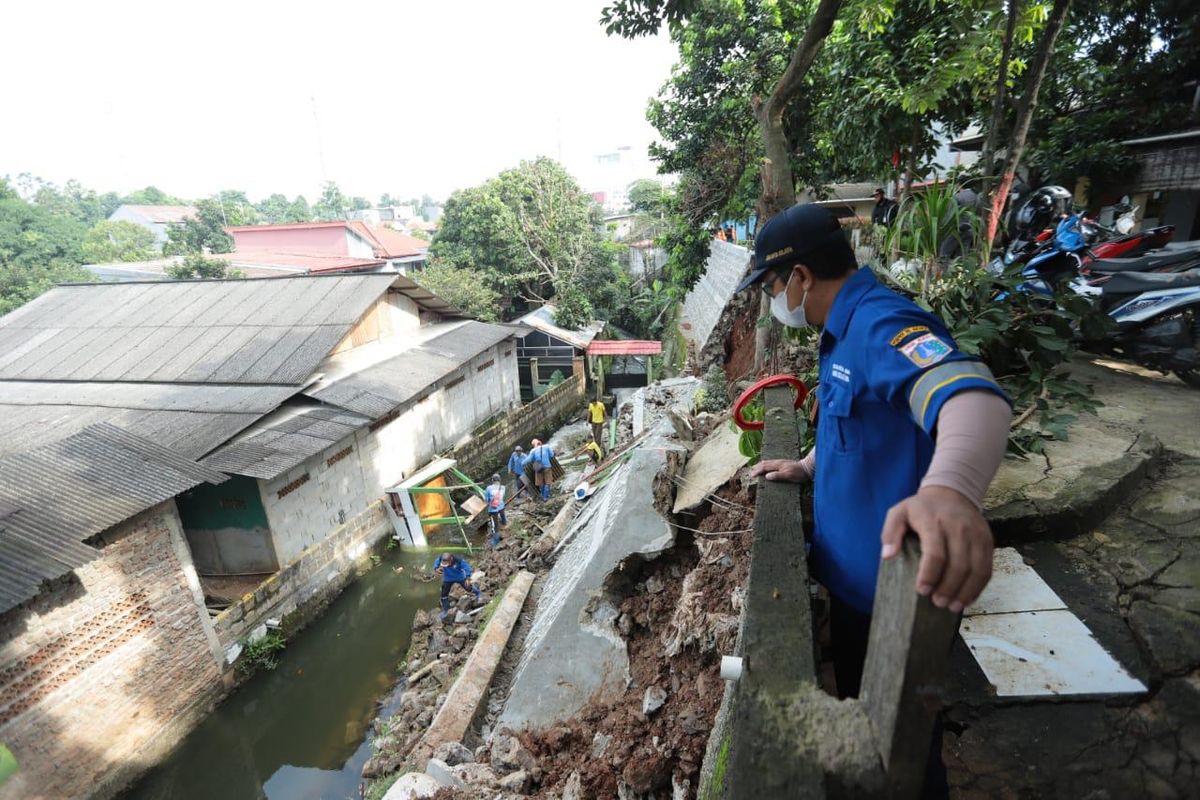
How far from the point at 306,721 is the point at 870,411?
32.9 feet

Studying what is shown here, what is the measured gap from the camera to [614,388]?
23281 mm

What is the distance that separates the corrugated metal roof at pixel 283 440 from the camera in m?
8.95

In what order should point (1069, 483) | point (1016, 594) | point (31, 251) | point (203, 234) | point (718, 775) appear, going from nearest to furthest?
point (718, 775) < point (1016, 594) < point (1069, 483) < point (31, 251) < point (203, 234)

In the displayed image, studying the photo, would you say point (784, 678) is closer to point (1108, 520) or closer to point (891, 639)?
point (891, 639)

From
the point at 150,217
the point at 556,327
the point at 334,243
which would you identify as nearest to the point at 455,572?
the point at 556,327

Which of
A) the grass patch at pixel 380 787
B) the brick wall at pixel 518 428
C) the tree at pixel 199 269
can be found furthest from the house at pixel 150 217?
the grass patch at pixel 380 787

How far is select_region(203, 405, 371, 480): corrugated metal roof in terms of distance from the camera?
29.4 feet

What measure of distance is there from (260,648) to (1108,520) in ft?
35.4

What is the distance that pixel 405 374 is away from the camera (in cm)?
1409

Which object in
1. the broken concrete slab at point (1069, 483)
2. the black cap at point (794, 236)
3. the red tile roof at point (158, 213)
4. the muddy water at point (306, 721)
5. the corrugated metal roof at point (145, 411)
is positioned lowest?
the muddy water at point (306, 721)

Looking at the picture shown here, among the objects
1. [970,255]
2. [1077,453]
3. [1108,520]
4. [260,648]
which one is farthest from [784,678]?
[260,648]

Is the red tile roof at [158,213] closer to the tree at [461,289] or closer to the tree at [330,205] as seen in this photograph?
the tree at [330,205]

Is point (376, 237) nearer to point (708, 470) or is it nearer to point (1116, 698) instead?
point (708, 470)

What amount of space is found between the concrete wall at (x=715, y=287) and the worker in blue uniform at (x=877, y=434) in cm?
857
